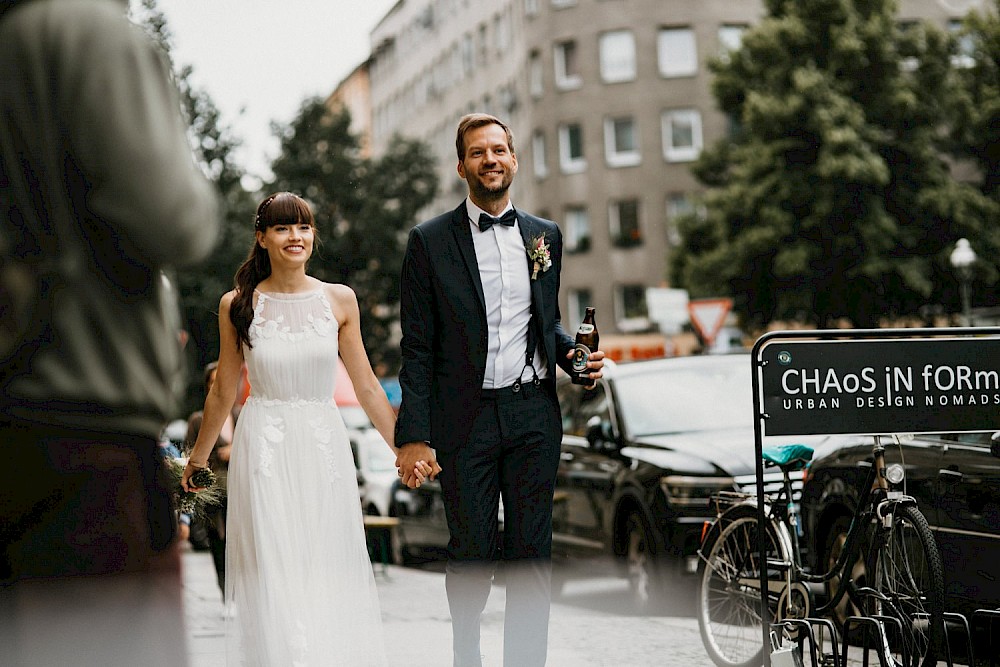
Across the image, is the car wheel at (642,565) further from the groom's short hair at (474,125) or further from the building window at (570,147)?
the building window at (570,147)

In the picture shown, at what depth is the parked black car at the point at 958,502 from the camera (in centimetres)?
687

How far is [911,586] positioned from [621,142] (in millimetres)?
52389

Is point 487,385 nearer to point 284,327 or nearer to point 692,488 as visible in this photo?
point 284,327

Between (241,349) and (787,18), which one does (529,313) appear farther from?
(787,18)

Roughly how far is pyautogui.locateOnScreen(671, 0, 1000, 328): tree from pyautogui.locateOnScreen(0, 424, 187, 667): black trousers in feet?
127

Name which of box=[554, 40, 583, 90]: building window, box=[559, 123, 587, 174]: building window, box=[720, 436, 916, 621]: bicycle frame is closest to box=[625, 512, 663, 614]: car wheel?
box=[720, 436, 916, 621]: bicycle frame

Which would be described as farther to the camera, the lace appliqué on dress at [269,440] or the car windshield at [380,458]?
the car windshield at [380,458]

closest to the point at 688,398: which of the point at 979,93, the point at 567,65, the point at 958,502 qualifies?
the point at 958,502

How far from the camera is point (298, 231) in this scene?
5.96 meters

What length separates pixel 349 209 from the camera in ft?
152

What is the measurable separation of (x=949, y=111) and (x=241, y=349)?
3827cm

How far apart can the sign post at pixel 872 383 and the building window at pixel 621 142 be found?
51626 mm

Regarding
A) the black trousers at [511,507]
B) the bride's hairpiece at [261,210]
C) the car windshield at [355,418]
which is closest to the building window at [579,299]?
the car windshield at [355,418]

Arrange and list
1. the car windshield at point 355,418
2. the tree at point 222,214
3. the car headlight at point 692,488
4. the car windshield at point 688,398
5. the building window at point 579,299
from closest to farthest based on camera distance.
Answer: the tree at point 222,214, the car headlight at point 692,488, the car windshield at point 688,398, the car windshield at point 355,418, the building window at point 579,299
